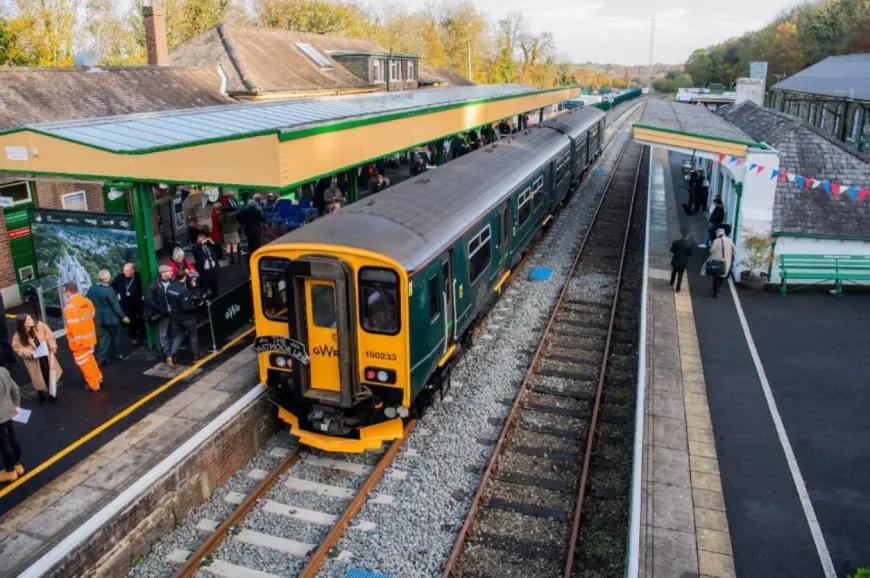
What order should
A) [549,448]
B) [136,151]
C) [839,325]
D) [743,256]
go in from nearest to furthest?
[549,448]
[136,151]
[839,325]
[743,256]

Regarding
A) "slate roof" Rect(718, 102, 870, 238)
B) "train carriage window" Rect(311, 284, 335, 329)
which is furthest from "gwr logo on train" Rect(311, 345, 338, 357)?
"slate roof" Rect(718, 102, 870, 238)

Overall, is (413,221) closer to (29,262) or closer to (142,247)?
(142,247)

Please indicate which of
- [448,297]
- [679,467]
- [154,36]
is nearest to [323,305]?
[448,297]

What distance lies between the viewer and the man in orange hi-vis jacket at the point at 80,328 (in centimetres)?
830

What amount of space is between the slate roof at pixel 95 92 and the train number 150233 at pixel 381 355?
8.48 meters

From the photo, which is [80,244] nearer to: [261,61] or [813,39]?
[261,61]

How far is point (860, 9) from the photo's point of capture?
50.7 m

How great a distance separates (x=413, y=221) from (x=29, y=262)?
794cm

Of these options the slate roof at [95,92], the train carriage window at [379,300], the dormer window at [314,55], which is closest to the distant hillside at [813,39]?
the dormer window at [314,55]

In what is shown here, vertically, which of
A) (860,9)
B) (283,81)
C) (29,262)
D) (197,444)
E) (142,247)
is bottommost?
(197,444)

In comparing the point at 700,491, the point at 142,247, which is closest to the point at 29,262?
the point at 142,247

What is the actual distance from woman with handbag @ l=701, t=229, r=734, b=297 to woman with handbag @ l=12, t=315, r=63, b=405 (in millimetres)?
11264

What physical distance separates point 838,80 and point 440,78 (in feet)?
82.4

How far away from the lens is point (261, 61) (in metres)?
23.6
